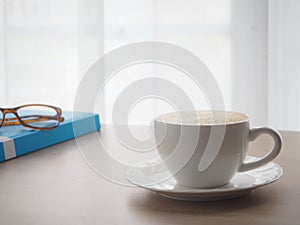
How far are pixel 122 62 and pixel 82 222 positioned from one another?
4.81 feet

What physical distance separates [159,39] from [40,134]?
3.53 ft

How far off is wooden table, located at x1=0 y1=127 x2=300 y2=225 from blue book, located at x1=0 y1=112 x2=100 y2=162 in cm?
7

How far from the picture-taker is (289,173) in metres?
0.73

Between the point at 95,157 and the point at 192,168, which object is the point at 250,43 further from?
the point at 192,168

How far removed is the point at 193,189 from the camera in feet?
2.05

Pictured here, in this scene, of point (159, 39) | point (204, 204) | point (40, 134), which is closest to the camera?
point (204, 204)

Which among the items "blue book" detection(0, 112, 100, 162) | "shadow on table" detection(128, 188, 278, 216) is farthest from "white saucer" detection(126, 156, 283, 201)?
"blue book" detection(0, 112, 100, 162)

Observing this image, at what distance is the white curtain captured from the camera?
1800 mm

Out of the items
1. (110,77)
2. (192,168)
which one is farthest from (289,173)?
(110,77)

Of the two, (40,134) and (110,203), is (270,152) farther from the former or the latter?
(40,134)

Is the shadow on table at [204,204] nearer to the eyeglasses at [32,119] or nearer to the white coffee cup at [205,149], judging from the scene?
the white coffee cup at [205,149]

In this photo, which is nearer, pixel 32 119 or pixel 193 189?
pixel 193 189

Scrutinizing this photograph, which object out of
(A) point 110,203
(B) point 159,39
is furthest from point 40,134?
(B) point 159,39

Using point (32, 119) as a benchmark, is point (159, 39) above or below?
above
